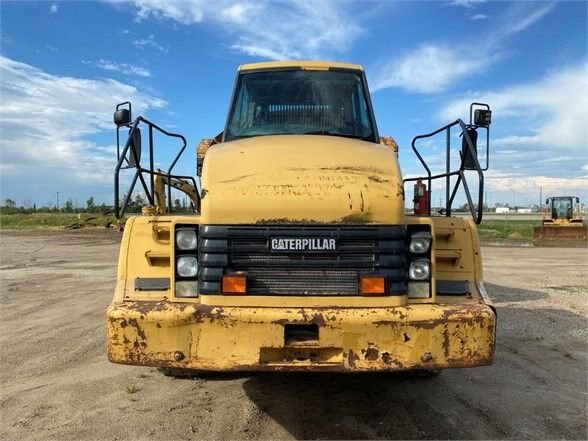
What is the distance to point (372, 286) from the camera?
3812 millimetres

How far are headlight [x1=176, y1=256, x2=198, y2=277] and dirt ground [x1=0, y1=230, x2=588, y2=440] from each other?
1317mm

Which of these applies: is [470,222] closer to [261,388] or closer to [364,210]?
[364,210]

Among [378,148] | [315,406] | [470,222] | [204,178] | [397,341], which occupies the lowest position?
[315,406]

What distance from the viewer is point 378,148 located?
466 cm

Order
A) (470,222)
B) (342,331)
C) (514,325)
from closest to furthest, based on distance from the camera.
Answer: (342,331), (470,222), (514,325)

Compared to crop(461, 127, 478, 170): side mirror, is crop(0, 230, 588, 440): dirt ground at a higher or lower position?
lower

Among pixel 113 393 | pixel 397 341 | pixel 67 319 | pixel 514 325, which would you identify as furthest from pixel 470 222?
pixel 67 319

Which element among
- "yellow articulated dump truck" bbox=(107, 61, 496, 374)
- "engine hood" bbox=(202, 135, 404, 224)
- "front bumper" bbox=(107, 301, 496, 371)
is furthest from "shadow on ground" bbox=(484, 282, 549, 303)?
"engine hood" bbox=(202, 135, 404, 224)

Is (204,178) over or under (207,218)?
over

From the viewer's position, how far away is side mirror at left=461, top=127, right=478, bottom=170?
506 centimetres

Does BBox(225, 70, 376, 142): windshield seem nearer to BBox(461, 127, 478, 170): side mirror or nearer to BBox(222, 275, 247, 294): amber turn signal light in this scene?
BBox(461, 127, 478, 170): side mirror

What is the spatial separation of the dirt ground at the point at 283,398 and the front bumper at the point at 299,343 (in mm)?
920

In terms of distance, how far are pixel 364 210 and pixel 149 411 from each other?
8.55ft

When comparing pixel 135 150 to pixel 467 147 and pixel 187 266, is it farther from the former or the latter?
pixel 467 147
